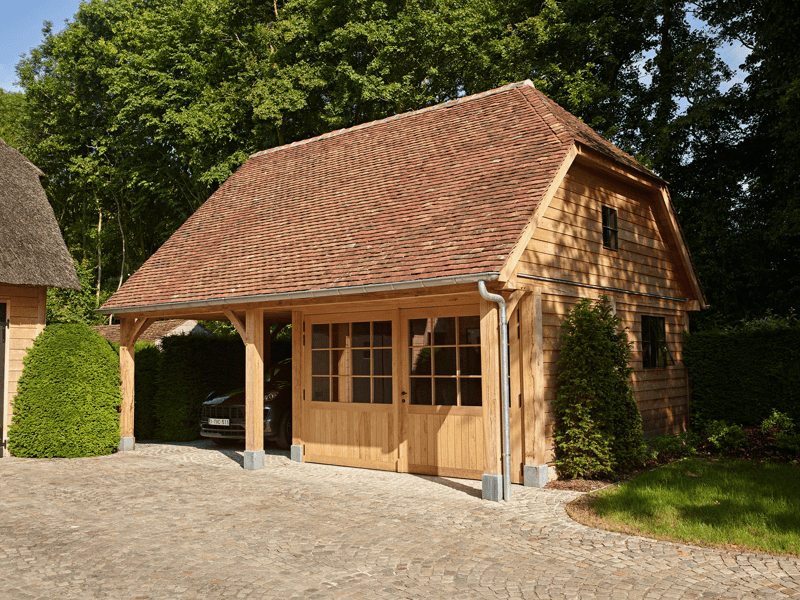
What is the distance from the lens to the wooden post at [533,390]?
9.09 meters

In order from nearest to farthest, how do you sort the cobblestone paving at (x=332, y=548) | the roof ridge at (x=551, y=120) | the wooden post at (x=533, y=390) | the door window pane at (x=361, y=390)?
the cobblestone paving at (x=332, y=548)
the wooden post at (x=533, y=390)
the roof ridge at (x=551, y=120)
the door window pane at (x=361, y=390)

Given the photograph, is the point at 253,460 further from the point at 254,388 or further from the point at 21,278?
the point at 21,278

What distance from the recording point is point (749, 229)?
64.6 feet

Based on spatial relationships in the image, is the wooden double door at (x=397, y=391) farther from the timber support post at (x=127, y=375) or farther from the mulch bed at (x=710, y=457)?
the timber support post at (x=127, y=375)

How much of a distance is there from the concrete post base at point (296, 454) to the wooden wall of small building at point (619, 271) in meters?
4.27

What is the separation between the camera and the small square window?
11.3 m

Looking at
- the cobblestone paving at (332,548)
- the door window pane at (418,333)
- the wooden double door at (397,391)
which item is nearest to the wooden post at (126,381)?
the cobblestone paving at (332,548)

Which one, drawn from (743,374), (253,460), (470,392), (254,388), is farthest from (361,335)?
(743,374)

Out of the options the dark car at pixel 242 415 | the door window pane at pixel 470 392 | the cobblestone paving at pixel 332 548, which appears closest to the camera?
the cobblestone paving at pixel 332 548

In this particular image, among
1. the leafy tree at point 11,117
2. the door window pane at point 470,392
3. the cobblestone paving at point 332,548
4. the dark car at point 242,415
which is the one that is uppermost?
the leafy tree at point 11,117

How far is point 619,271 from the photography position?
11.5m

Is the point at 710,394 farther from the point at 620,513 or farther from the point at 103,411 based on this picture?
the point at 103,411

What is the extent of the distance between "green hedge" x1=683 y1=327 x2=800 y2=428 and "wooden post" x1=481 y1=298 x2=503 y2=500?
6.52m

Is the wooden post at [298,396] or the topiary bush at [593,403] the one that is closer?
the topiary bush at [593,403]
